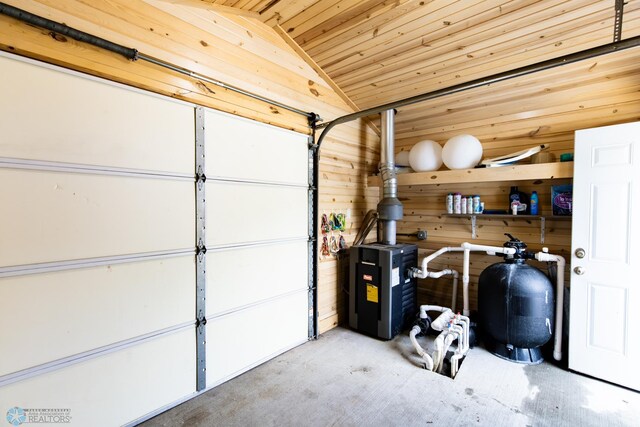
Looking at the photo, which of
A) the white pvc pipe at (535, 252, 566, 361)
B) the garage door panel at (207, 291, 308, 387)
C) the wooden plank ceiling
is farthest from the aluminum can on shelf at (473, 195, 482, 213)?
the garage door panel at (207, 291, 308, 387)

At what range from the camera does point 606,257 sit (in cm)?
225

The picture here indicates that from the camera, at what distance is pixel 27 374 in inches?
58.1

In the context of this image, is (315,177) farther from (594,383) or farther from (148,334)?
(594,383)

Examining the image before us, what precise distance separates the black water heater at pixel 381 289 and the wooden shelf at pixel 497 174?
80 cm

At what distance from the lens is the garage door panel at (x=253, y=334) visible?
7.35ft

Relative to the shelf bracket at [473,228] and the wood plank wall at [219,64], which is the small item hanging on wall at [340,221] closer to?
the wood plank wall at [219,64]

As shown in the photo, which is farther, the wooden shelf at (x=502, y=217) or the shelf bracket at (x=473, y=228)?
the shelf bracket at (x=473, y=228)

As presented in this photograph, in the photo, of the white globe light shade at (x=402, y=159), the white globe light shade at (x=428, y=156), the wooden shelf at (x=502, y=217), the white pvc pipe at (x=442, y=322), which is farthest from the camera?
the white globe light shade at (x=402, y=159)

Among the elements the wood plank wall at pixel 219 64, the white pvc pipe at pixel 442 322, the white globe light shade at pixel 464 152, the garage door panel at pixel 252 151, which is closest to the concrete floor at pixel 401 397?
the white pvc pipe at pixel 442 322

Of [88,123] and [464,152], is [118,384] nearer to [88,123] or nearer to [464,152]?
[88,123]

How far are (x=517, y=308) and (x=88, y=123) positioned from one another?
3392mm

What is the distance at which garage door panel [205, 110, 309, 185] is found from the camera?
2184 millimetres

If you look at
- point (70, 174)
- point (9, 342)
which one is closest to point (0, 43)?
point (70, 174)

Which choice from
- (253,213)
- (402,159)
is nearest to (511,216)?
(402,159)
